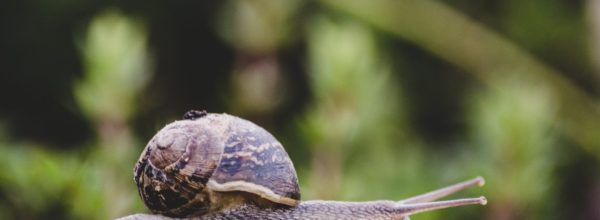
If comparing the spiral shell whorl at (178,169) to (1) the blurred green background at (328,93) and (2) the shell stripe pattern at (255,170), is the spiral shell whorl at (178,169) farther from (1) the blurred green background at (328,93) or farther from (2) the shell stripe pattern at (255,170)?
(1) the blurred green background at (328,93)

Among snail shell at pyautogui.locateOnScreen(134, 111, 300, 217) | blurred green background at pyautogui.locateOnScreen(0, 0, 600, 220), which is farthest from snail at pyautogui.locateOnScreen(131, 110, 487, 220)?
blurred green background at pyautogui.locateOnScreen(0, 0, 600, 220)

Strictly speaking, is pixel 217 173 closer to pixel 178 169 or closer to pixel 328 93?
pixel 178 169

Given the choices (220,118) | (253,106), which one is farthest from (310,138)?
(220,118)

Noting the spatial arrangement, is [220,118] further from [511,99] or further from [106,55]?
[511,99]

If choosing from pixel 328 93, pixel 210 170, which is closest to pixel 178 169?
pixel 210 170

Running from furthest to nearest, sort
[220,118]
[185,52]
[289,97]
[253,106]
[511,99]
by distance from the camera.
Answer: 1. [185,52]
2. [289,97]
3. [253,106]
4. [511,99]
5. [220,118]

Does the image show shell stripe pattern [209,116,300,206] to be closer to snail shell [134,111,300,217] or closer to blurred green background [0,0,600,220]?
snail shell [134,111,300,217]

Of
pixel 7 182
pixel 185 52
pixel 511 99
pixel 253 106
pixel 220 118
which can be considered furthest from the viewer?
pixel 185 52

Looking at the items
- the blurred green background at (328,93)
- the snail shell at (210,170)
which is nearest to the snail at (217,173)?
the snail shell at (210,170)
